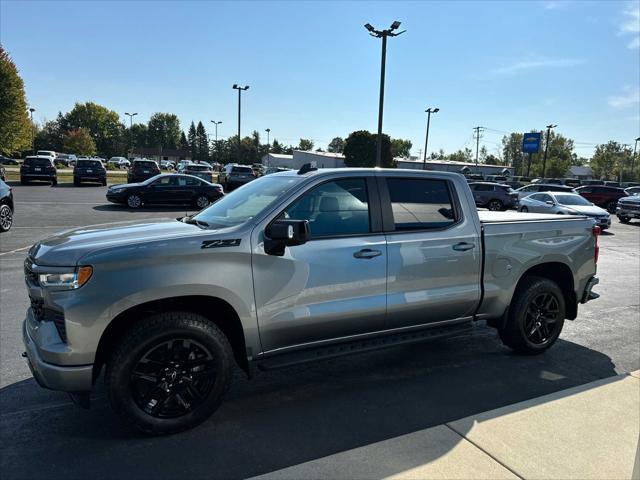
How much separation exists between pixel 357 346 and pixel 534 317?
214 cm

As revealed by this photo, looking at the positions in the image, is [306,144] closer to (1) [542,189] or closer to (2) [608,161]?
(2) [608,161]

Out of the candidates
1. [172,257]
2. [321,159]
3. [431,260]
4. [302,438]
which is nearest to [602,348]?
[431,260]

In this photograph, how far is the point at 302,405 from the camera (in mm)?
3770

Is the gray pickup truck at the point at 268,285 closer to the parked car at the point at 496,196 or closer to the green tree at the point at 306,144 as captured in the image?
the parked car at the point at 496,196

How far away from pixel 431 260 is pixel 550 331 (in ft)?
6.22

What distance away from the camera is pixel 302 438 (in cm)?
327

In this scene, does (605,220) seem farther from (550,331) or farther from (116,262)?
(116,262)

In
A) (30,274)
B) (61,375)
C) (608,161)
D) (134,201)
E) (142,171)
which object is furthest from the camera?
(608,161)

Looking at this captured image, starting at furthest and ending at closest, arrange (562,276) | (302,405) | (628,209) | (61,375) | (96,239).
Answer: (628,209) < (562,276) < (302,405) < (96,239) < (61,375)

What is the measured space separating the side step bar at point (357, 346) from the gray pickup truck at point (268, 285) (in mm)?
13

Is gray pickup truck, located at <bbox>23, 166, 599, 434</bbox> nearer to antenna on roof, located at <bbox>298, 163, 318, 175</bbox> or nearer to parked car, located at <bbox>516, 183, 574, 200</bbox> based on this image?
antenna on roof, located at <bbox>298, 163, 318, 175</bbox>

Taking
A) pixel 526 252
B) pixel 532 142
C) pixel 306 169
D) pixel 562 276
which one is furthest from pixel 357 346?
pixel 532 142

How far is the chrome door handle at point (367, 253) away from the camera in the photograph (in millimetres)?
3763

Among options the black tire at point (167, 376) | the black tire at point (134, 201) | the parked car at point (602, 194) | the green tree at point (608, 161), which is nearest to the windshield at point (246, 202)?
the black tire at point (167, 376)
